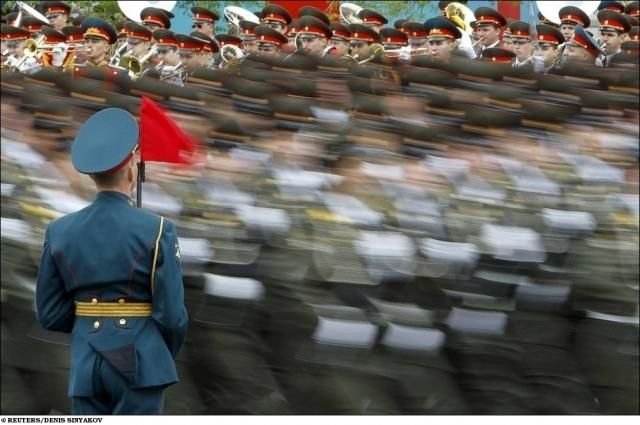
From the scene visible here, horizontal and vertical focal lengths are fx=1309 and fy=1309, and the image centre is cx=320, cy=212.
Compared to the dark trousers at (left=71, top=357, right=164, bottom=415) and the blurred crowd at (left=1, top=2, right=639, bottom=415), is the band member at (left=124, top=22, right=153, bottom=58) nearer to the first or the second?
the blurred crowd at (left=1, top=2, right=639, bottom=415)

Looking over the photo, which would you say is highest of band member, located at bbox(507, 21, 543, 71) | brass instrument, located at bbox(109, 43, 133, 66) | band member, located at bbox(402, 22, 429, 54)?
band member, located at bbox(507, 21, 543, 71)

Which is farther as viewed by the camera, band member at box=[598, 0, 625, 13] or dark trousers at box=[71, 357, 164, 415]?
band member at box=[598, 0, 625, 13]

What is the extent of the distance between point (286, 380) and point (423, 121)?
1.27 metres

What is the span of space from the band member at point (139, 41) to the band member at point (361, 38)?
2.85 metres

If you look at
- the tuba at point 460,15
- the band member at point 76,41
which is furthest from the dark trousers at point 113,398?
the band member at point 76,41

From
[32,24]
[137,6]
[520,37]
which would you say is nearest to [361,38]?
[520,37]

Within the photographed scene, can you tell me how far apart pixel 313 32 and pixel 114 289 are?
328 inches

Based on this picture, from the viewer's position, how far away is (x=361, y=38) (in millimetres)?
11773

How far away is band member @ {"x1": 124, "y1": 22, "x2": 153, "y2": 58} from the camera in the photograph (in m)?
13.9

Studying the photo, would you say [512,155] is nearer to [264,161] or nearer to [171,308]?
[264,161]

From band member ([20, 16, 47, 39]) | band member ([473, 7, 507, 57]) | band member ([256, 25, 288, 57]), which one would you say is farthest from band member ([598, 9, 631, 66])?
band member ([20, 16, 47, 39])

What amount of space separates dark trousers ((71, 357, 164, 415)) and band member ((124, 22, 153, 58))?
32.2 feet

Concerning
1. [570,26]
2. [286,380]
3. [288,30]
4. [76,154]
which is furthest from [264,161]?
[288,30]

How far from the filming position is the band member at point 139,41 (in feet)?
45.7
